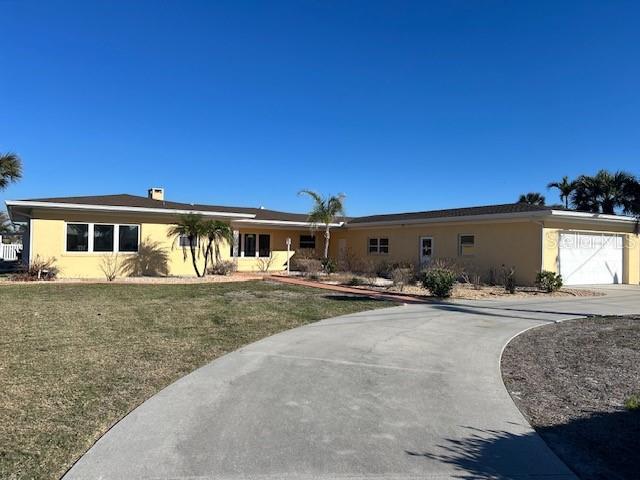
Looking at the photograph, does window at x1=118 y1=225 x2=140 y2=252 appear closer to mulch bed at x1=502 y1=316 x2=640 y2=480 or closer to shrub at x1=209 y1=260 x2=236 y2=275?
shrub at x1=209 y1=260 x2=236 y2=275

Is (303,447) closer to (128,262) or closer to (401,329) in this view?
(401,329)

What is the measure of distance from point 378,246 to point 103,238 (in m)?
14.7

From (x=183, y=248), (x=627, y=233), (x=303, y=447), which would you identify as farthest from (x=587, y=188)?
(x=303, y=447)

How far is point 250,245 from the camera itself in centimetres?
2786

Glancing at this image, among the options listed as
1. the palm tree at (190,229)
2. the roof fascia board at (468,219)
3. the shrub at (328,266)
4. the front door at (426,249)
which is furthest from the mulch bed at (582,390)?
the shrub at (328,266)

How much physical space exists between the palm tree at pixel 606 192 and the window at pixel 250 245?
20419 mm

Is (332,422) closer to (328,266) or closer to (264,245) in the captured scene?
(328,266)

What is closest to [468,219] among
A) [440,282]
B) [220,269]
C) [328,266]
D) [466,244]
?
[466,244]

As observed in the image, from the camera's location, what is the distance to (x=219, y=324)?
32.6ft

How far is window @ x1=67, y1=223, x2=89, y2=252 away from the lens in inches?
765

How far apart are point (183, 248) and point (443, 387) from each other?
711 inches

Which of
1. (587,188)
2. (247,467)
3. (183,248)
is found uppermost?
(587,188)

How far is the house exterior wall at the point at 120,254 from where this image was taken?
19.0m

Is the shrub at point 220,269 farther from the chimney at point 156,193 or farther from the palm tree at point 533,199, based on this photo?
the palm tree at point 533,199
